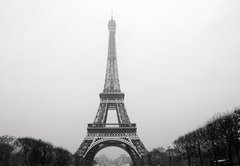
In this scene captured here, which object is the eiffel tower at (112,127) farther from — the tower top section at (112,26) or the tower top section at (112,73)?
the tower top section at (112,26)

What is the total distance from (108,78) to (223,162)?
139 feet

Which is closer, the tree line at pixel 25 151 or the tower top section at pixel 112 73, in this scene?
the tree line at pixel 25 151

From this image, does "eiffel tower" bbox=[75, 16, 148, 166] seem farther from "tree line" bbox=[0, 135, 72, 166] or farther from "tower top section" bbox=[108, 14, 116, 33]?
"tree line" bbox=[0, 135, 72, 166]

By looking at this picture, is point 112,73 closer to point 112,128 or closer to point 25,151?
point 112,128

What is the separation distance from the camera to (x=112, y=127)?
67.4 meters

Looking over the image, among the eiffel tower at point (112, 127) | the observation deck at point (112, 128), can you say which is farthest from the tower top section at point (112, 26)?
the observation deck at point (112, 128)

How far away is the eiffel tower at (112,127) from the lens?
63.4 meters

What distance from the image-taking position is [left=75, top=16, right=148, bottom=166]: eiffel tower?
63438 millimetres

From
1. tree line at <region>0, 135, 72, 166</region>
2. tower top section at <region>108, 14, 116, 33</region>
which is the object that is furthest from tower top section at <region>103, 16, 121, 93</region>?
tree line at <region>0, 135, 72, 166</region>

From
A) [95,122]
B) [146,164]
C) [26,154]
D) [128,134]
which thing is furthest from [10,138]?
[146,164]

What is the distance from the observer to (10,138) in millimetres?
49219

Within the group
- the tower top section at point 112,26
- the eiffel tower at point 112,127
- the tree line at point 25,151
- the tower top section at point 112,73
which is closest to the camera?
the tree line at point 25,151

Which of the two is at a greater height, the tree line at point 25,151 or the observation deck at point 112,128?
the observation deck at point 112,128

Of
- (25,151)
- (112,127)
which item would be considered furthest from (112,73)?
(25,151)
